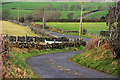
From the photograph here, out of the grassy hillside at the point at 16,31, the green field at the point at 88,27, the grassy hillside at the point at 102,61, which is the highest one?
the green field at the point at 88,27

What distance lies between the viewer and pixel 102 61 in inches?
852

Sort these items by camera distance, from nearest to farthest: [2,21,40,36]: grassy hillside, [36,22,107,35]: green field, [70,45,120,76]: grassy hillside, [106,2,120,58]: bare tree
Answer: [70,45,120,76]: grassy hillside, [106,2,120,58]: bare tree, [2,21,40,36]: grassy hillside, [36,22,107,35]: green field

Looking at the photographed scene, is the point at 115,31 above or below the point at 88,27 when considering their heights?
below

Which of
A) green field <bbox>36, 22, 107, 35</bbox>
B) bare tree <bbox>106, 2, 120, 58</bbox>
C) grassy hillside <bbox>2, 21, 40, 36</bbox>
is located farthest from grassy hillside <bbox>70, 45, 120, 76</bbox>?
green field <bbox>36, 22, 107, 35</bbox>

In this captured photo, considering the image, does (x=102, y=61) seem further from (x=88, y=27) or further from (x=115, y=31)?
(x=88, y=27)

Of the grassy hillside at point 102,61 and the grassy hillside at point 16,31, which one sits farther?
the grassy hillside at point 16,31

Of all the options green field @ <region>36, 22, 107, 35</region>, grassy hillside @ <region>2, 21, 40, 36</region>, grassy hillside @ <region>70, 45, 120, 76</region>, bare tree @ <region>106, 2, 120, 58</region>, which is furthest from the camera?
green field @ <region>36, 22, 107, 35</region>

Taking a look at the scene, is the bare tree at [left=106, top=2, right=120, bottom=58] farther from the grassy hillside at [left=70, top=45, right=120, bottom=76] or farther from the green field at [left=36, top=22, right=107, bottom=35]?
the green field at [left=36, top=22, right=107, bottom=35]

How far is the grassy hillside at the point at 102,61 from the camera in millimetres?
19469

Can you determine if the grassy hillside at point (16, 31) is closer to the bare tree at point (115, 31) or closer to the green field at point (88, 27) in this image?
the green field at point (88, 27)

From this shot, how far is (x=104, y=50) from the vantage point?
23.5m

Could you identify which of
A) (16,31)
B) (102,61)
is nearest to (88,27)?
(16,31)

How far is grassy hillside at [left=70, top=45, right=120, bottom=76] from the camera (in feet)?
63.9

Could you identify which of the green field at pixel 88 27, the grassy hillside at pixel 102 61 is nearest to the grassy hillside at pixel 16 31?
the green field at pixel 88 27
